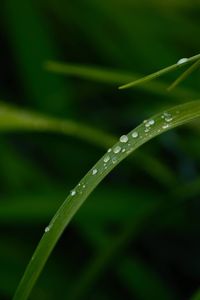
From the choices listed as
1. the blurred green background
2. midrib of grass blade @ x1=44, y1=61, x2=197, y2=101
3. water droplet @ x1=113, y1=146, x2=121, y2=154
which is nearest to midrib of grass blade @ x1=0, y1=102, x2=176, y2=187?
the blurred green background

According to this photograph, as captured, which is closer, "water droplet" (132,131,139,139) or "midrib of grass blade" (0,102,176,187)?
"water droplet" (132,131,139,139)

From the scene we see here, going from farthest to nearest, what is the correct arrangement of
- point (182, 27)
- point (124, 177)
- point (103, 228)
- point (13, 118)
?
point (182, 27) < point (124, 177) < point (103, 228) < point (13, 118)

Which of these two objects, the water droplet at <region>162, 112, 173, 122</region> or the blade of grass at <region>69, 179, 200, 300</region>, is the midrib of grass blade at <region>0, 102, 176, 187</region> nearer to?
the blade of grass at <region>69, 179, 200, 300</region>

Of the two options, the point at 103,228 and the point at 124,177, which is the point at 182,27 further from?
the point at 103,228

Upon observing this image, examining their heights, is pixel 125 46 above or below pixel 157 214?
above

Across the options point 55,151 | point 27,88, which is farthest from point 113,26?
point 55,151

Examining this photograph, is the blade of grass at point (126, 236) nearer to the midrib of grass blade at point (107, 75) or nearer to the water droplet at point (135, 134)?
Result: the midrib of grass blade at point (107, 75)

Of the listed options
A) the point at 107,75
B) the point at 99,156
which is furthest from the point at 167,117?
the point at 99,156

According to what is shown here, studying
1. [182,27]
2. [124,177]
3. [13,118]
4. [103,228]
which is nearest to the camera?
[13,118]
